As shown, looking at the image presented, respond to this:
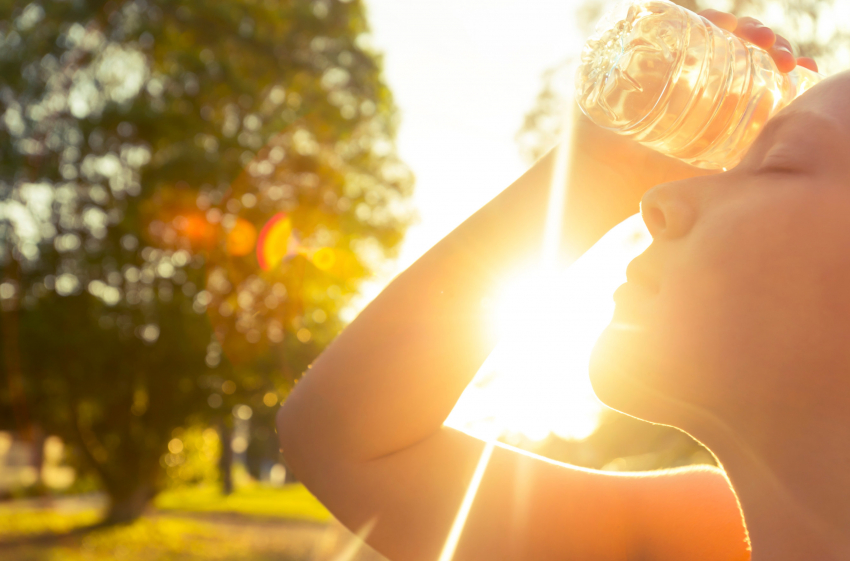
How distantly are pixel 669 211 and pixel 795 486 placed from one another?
0.42 meters

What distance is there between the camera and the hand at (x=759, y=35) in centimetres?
139

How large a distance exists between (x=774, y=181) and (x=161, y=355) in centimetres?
1377

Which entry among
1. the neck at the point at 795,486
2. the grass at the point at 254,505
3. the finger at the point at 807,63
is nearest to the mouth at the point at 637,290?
the neck at the point at 795,486

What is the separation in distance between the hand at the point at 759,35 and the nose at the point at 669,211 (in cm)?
60

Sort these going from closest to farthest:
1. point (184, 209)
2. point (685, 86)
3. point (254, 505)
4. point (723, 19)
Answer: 1. point (723, 19)
2. point (685, 86)
3. point (184, 209)
4. point (254, 505)

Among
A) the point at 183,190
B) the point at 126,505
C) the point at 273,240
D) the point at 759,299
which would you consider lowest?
the point at 126,505

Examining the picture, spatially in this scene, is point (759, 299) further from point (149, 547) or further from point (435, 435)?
point (149, 547)

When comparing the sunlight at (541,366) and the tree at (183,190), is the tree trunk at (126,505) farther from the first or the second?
the sunlight at (541,366)

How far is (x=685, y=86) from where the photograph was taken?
5.17ft

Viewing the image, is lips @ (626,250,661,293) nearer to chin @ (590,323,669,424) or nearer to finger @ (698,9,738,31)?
chin @ (590,323,669,424)

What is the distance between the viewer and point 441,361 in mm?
1385

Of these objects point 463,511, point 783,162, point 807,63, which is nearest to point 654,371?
point 783,162

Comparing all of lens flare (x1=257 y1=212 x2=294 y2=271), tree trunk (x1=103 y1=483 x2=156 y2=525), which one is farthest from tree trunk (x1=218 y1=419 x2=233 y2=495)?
lens flare (x1=257 y1=212 x2=294 y2=271)

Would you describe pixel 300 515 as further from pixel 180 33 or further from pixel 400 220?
pixel 180 33
